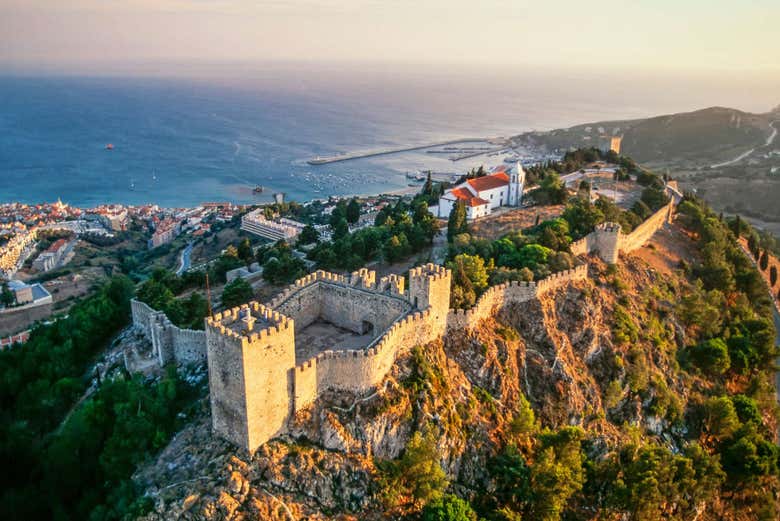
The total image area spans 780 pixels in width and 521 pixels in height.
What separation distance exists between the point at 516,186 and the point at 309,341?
33.4 metres

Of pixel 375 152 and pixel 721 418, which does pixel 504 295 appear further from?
pixel 375 152

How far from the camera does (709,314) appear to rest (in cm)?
3644

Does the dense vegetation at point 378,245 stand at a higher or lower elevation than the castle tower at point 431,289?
lower

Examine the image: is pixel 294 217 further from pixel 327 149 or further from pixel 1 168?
pixel 1 168

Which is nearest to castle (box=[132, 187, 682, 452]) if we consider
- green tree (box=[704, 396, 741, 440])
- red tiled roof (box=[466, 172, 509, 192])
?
green tree (box=[704, 396, 741, 440])

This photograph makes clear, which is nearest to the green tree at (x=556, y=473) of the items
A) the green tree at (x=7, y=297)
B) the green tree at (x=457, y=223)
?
the green tree at (x=457, y=223)

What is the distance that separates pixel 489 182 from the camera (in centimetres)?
Result: 5262

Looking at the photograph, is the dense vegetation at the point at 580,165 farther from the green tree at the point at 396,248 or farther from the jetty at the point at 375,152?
the jetty at the point at 375,152

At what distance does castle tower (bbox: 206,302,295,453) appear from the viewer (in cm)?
1892

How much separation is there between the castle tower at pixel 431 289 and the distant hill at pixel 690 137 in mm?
119688

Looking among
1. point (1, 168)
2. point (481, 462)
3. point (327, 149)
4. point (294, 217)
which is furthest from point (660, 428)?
point (1, 168)

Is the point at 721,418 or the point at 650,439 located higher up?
the point at 721,418

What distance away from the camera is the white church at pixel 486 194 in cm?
5000

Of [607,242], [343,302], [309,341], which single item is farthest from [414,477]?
[607,242]
